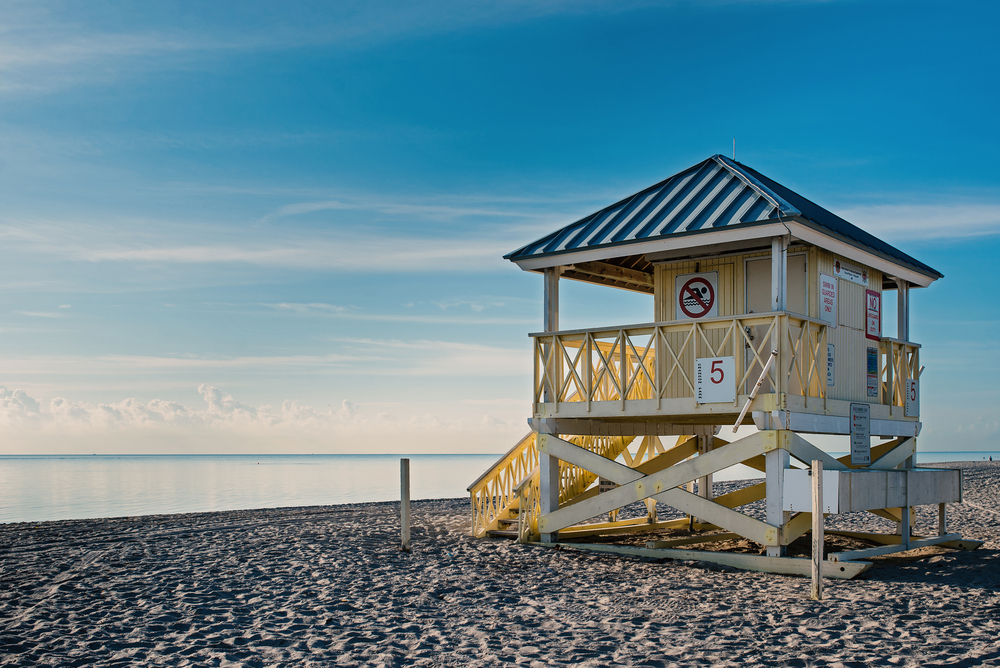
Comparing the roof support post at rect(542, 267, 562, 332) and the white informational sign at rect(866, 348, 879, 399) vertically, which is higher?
the roof support post at rect(542, 267, 562, 332)

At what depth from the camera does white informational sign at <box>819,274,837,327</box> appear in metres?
13.0

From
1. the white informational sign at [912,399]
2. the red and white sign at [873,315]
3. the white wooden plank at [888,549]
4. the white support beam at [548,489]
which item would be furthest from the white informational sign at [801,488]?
the white informational sign at [912,399]

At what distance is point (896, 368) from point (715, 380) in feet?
15.8

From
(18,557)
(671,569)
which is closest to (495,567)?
(671,569)

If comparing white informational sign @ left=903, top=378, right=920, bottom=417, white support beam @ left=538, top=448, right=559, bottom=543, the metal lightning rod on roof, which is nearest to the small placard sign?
white informational sign @ left=903, top=378, right=920, bottom=417

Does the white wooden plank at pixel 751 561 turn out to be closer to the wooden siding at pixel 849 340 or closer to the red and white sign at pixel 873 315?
the wooden siding at pixel 849 340

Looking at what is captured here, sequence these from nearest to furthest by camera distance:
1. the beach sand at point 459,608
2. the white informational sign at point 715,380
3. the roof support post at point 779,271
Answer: the beach sand at point 459,608
the roof support post at point 779,271
the white informational sign at point 715,380

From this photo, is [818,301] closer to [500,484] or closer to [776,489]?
[776,489]

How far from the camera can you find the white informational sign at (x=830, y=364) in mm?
12945

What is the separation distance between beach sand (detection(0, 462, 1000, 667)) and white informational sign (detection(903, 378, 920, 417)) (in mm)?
2423

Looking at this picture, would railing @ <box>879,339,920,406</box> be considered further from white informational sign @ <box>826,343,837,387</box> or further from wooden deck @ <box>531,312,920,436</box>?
white informational sign @ <box>826,343,837,387</box>

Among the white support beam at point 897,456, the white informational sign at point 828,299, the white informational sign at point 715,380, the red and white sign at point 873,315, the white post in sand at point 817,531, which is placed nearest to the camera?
the white post in sand at point 817,531

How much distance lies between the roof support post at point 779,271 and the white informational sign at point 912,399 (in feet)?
15.2

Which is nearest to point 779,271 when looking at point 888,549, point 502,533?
point 888,549
